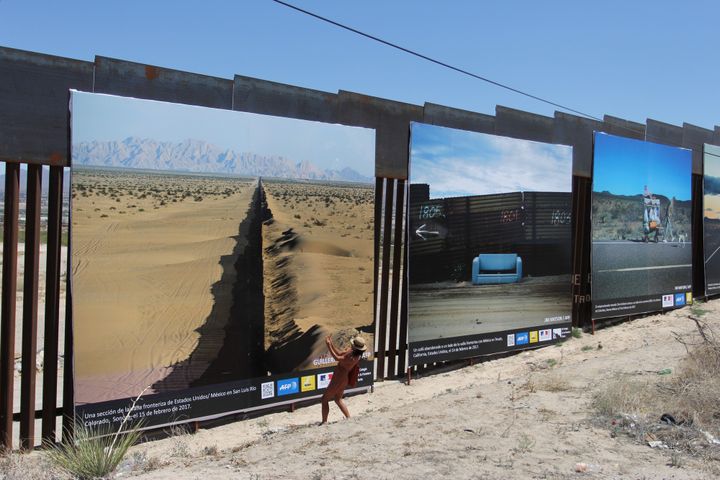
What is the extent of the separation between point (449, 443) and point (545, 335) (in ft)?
26.2

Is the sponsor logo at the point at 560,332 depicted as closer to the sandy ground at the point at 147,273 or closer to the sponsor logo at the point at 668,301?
the sponsor logo at the point at 668,301

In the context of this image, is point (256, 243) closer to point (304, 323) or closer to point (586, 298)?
point (304, 323)

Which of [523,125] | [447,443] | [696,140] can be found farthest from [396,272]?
[696,140]

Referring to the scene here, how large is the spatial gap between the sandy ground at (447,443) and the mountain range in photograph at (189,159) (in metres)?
3.44

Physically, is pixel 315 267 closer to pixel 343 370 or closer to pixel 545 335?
pixel 343 370

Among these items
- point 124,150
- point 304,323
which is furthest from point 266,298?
point 124,150

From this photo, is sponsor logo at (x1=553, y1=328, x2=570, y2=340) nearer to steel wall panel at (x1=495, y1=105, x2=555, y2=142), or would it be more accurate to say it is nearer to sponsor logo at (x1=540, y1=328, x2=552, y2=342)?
sponsor logo at (x1=540, y1=328, x2=552, y2=342)

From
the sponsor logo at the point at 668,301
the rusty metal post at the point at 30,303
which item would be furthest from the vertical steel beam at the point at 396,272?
the sponsor logo at the point at 668,301

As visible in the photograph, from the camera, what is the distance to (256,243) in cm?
914

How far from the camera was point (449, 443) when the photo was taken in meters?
6.17

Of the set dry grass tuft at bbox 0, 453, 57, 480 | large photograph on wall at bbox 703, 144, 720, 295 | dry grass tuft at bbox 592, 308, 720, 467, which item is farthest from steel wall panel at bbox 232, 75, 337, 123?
large photograph on wall at bbox 703, 144, 720, 295

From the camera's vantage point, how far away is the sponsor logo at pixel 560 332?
13.8m

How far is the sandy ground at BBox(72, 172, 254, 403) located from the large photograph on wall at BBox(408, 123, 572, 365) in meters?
3.61

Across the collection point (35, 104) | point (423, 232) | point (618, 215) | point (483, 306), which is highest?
point (35, 104)
